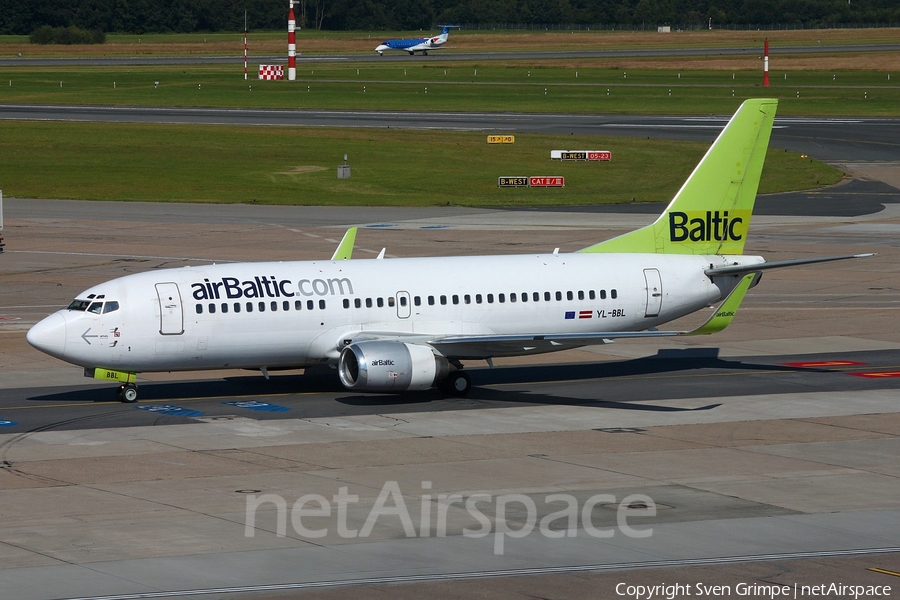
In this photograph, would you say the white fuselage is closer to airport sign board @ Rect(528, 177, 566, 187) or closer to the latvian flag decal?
the latvian flag decal

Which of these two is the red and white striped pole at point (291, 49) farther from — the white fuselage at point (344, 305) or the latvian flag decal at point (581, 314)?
the latvian flag decal at point (581, 314)

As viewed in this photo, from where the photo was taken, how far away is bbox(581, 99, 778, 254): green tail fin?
1673 inches

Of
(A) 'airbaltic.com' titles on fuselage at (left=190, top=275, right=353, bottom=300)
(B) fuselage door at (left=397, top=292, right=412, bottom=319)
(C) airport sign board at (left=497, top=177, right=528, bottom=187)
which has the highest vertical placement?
(A) 'airbaltic.com' titles on fuselage at (left=190, top=275, right=353, bottom=300)

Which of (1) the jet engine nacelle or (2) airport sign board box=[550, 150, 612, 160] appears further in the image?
(2) airport sign board box=[550, 150, 612, 160]

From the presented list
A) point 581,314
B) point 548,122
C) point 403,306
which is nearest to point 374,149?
point 548,122

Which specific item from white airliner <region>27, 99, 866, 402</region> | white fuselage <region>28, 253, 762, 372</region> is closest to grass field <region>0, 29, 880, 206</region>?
white airliner <region>27, 99, 866, 402</region>

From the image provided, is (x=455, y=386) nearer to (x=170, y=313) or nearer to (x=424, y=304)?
(x=424, y=304)

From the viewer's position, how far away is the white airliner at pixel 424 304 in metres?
36.4

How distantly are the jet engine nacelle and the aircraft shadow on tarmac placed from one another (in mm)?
1333

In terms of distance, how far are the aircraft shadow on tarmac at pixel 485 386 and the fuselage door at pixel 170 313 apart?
2.91 metres

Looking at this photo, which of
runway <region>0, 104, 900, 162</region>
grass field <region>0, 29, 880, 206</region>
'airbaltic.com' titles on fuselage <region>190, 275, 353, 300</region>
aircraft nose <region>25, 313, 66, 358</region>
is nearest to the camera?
aircraft nose <region>25, 313, 66, 358</region>

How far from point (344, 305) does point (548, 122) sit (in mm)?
94937

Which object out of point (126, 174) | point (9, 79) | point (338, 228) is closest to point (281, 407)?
point (338, 228)

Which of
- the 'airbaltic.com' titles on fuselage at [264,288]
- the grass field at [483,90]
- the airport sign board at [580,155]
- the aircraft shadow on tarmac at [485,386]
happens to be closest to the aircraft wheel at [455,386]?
the aircraft shadow on tarmac at [485,386]
